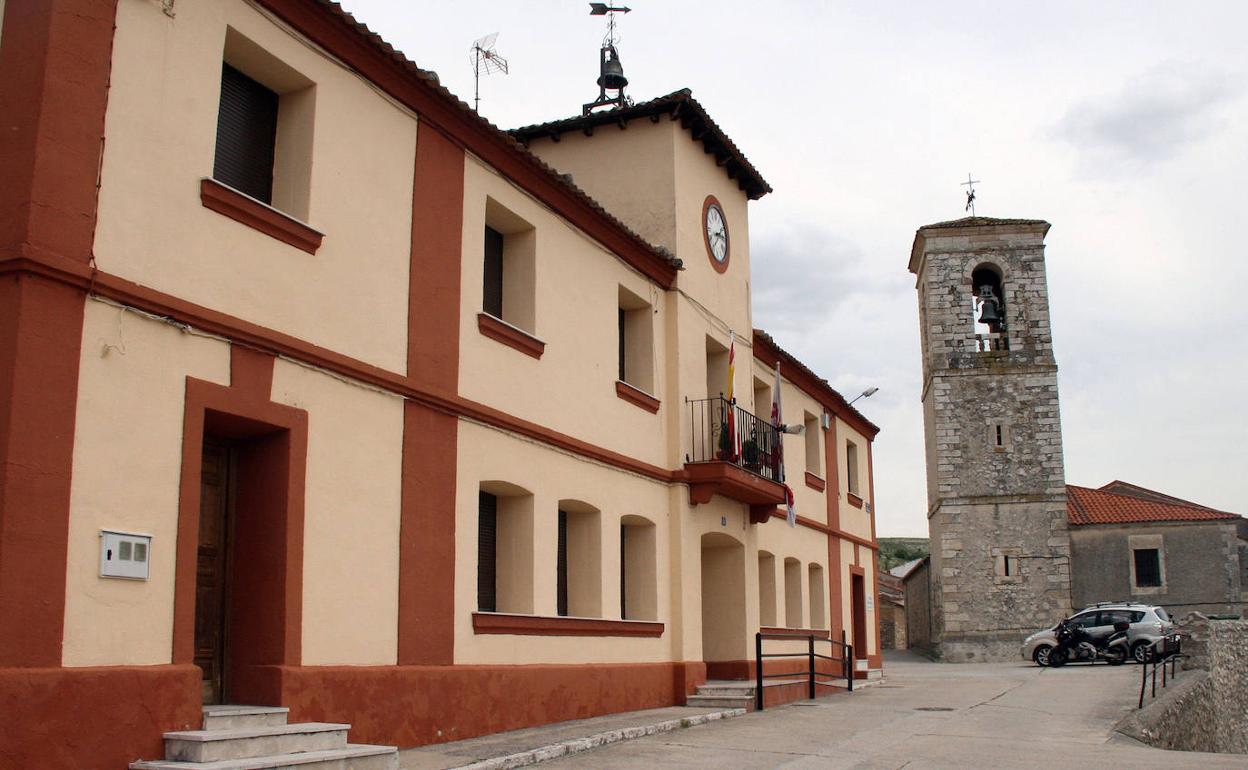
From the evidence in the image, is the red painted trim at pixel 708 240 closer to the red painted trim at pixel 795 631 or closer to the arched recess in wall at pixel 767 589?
the arched recess in wall at pixel 767 589

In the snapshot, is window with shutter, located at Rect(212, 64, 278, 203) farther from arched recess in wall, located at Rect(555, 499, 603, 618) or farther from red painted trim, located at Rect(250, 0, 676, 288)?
arched recess in wall, located at Rect(555, 499, 603, 618)

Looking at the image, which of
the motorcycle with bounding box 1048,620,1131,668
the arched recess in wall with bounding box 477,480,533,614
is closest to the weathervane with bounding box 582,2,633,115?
the arched recess in wall with bounding box 477,480,533,614

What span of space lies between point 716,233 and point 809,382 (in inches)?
245

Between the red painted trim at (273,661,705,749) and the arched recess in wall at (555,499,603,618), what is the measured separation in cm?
79

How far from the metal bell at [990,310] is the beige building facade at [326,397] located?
24926 millimetres

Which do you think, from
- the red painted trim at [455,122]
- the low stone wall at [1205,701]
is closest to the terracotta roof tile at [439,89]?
the red painted trim at [455,122]

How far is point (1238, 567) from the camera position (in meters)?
37.3

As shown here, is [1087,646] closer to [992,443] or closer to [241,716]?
[992,443]

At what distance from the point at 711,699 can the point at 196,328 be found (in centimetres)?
943

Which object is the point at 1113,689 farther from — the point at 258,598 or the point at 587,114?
the point at 258,598

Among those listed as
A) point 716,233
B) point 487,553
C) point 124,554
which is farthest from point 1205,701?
point 124,554

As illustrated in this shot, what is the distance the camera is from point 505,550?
40.8 ft

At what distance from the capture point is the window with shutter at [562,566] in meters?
13.6

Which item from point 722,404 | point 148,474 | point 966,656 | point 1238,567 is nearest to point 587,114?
point 722,404
